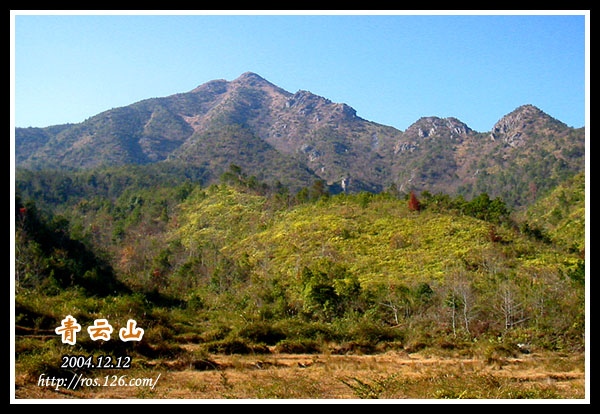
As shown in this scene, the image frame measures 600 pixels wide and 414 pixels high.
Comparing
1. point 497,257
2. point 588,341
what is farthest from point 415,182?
point 588,341

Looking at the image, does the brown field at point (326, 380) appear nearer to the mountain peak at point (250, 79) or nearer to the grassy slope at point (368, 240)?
the grassy slope at point (368, 240)

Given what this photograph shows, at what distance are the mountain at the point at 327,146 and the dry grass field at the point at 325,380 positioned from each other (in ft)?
171

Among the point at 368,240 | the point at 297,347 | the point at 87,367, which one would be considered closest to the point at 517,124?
the point at 368,240

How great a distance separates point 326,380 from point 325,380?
19 mm

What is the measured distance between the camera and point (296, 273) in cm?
2383

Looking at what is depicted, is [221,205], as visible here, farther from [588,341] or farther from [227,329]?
[588,341]

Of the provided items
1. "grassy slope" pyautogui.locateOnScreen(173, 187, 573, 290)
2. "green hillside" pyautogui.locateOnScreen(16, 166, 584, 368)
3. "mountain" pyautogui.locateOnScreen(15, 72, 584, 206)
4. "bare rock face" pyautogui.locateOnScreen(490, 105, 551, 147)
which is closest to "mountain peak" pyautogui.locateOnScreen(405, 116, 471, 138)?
"mountain" pyautogui.locateOnScreen(15, 72, 584, 206)

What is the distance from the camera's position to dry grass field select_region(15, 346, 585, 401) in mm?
5652

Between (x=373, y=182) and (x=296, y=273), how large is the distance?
2868 inches

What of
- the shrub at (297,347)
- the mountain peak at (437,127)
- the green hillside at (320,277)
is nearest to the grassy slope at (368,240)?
the green hillside at (320,277)

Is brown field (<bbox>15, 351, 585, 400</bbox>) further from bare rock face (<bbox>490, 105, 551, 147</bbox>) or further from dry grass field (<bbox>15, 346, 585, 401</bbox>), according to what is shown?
bare rock face (<bbox>490, 105, 551, 147</bbox>)

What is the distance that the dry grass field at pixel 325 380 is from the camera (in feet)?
18.5
